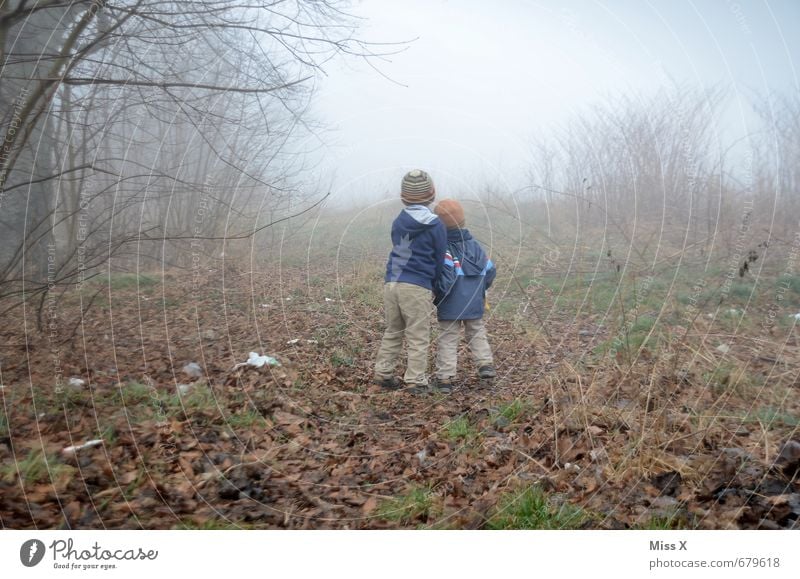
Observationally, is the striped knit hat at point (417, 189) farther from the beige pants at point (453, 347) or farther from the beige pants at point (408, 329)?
the beige pants at point (453, 347)

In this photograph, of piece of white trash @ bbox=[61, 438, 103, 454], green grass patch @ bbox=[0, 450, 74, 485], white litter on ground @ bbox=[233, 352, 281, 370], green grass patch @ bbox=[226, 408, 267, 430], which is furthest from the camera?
white litter on ground @ bbox=[233, 352, 281, 370]

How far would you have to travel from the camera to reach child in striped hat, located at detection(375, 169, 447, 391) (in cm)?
445

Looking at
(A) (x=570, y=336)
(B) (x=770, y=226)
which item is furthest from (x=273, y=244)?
(B) (x=770, y=226)

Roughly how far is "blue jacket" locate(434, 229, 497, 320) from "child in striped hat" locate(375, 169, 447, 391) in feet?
0.50

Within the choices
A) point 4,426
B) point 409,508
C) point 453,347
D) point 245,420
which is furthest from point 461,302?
point 4,426

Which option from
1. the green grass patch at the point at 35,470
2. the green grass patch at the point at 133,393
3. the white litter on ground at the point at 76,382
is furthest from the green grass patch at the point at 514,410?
the white litter on ground at the point at 76,382

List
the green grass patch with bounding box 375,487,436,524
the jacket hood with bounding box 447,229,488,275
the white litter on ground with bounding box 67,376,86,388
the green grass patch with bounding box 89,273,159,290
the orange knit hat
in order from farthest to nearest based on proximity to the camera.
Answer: the jacket hood with bounding box 447,229,488,275 → the orange knit hat → the green grass patch with bounding box 89,273,159,290 → the white litter on ground with bounding box 67,376,86,388 → the green grass patch with bounding box 375,487,436,524

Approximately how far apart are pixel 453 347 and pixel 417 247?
961 mm

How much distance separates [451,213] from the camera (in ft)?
14.7

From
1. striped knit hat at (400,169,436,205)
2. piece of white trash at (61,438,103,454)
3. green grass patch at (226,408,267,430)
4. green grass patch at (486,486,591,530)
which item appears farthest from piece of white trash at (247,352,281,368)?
green grass patch at (486,486,591,530)

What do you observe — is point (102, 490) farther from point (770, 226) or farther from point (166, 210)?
point (770, 226)

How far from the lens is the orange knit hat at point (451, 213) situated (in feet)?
14.4

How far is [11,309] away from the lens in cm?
405

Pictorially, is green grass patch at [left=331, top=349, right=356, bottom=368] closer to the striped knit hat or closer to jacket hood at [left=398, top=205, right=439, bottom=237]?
jacket hood at [left=398, top=205, right=439, bottom=237]
